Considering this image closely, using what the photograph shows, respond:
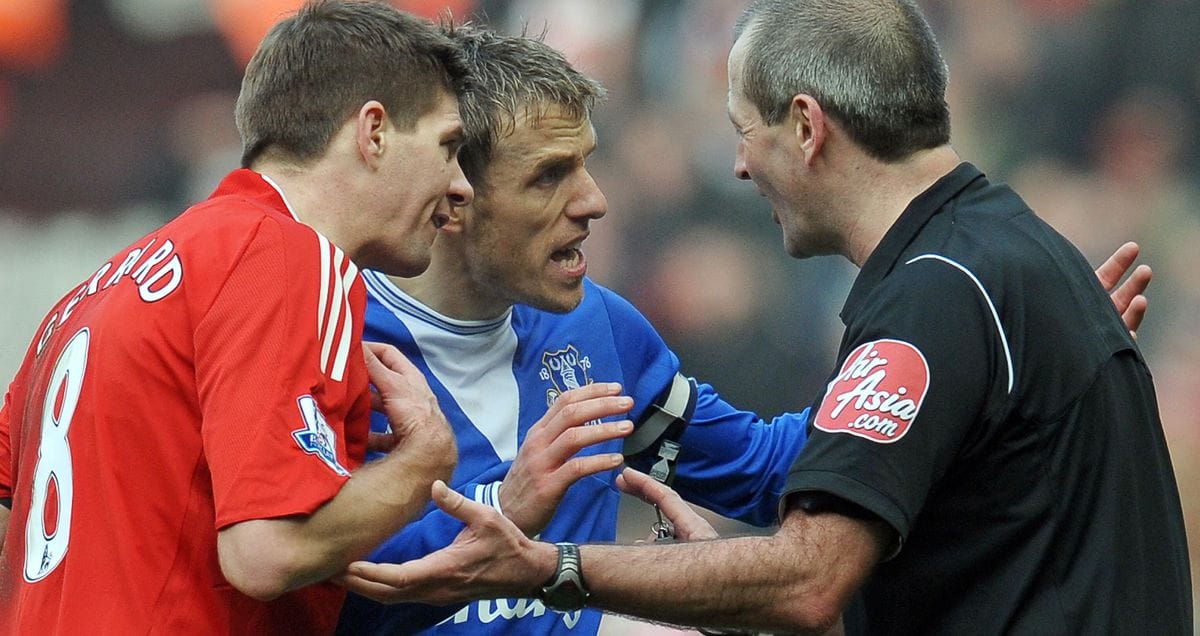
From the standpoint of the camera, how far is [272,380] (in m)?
2.19

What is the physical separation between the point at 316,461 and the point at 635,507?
3824mm

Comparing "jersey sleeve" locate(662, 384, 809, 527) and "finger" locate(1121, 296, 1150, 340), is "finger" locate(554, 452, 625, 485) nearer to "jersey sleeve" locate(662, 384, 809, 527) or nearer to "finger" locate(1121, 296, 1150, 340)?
"jersey sleeve" locate(662, 384, 809, 527)

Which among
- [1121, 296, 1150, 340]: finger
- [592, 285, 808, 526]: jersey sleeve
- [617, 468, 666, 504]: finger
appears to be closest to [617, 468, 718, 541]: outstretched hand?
[617, 468, 666, 504]: finger

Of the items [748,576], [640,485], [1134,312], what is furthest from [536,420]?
[1134,312]

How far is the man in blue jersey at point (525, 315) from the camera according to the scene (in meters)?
3.09

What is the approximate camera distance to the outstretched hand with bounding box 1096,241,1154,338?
322 cm

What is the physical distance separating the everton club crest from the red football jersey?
0.93 m

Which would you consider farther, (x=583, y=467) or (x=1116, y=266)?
(x=1116, y=266)

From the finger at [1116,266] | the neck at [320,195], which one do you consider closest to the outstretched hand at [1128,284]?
the finger at [1116,266]

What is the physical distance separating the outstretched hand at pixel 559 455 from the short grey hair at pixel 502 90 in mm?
789

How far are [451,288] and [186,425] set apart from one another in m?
1.00

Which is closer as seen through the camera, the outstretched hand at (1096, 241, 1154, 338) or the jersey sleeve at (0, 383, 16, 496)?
the jersey sleeve at (0, 383, 16, 496)

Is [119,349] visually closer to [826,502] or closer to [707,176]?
[826,502]

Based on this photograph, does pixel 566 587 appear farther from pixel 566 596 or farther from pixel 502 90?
pixel 502 90
